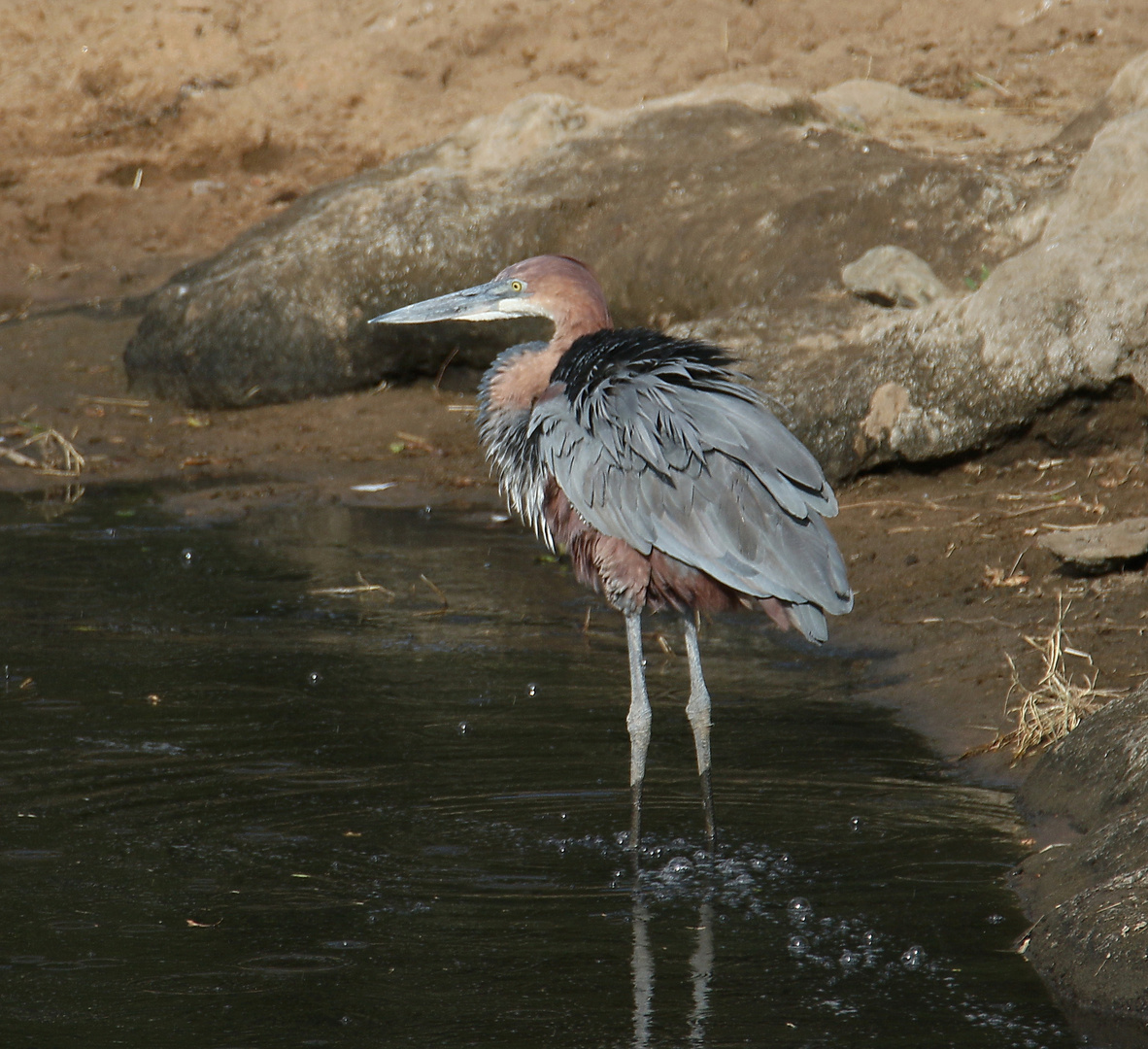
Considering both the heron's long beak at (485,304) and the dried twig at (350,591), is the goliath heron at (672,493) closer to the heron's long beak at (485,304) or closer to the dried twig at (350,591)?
the heron's long beak at (485,304)

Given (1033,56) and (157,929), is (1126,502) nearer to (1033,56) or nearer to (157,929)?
(157,929)

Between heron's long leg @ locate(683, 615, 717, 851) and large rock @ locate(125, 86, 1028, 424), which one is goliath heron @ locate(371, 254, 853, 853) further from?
large rock @ locate(125, 86, 1028, 424)

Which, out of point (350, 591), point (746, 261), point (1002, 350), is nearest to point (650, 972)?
point (350, 591)

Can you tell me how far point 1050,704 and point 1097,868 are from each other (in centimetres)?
118

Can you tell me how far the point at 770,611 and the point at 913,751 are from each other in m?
0.89

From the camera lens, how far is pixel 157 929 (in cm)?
369

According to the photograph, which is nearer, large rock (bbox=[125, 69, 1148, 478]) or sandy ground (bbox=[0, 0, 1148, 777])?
large rock (bbox=[125, 69, 1148, 478])

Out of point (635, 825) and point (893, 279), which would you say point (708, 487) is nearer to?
point (635, 825)

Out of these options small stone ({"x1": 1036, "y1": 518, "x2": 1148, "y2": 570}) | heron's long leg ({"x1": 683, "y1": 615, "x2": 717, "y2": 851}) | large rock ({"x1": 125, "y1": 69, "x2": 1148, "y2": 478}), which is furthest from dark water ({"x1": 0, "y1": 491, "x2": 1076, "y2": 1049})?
large rock ({"x1": 125, "y1": 69, "x2": 1148, "y2": 478})

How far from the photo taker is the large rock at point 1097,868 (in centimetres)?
324

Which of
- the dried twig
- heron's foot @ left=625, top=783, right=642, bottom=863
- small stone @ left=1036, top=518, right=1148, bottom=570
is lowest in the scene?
heron's foot @ left=625, top=783, right=642, bottom=863

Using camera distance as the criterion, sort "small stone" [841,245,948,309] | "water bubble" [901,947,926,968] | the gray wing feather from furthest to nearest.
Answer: "small stone" [841,245,948,309] < the gray wing feather < "water bubble" [901,947,926,968]

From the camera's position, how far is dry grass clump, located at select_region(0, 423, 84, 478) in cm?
875

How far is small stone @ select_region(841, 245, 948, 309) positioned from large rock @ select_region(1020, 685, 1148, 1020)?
11.4 ft
